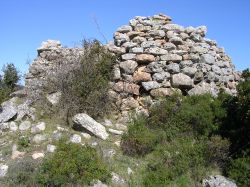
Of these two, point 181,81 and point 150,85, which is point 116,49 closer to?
point 150,85

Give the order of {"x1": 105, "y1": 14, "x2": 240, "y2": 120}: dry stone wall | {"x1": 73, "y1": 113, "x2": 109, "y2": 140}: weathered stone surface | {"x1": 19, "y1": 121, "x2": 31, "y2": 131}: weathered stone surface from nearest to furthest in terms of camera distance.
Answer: {"x1": 73, "y1": 113, "x2": 109, "y2": 140}: weathered stone surface → {"x1": 19, "y1": 121, "x2": 31, "y2": 131}: weathered stone surface → {"x1": 105, "y1": 14, "x2": 240, "y2": 120}: dry stone wall

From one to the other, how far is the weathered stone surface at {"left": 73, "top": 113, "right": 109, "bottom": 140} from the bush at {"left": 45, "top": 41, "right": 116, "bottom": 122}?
634mm

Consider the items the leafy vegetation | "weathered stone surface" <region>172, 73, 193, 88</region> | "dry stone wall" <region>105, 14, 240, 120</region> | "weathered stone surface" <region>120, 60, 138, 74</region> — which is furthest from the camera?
"weathered stone surface" <region>120, 60, 138, 74</region>

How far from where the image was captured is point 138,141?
9.77m

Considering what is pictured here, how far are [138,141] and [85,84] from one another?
7.84ft

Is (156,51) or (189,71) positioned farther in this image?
(156,51)

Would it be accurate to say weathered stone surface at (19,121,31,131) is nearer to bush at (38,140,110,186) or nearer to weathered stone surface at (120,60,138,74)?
bush at (38,140,110,186)

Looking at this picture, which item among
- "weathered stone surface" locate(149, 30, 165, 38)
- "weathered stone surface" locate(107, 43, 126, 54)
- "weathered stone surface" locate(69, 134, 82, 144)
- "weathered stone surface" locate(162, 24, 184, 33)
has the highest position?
"weathered stone surface" locate(162, 24, 184, 33)

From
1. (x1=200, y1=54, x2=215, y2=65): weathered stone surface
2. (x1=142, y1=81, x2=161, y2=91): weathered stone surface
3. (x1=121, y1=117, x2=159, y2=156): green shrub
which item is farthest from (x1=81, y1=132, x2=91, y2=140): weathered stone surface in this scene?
(x1=200, y1=54, x2=215, y2=65): weathered stone surface

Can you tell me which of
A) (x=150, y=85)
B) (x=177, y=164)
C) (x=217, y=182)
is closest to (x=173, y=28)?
(x=150, y=85)

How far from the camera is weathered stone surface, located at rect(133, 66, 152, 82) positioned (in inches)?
456

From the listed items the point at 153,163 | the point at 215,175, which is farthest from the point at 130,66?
the point at 215,175

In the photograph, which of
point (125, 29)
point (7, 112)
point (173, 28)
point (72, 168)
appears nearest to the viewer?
point (72, 168)

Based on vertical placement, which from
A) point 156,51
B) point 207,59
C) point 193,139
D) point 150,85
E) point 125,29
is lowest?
point 193,139
